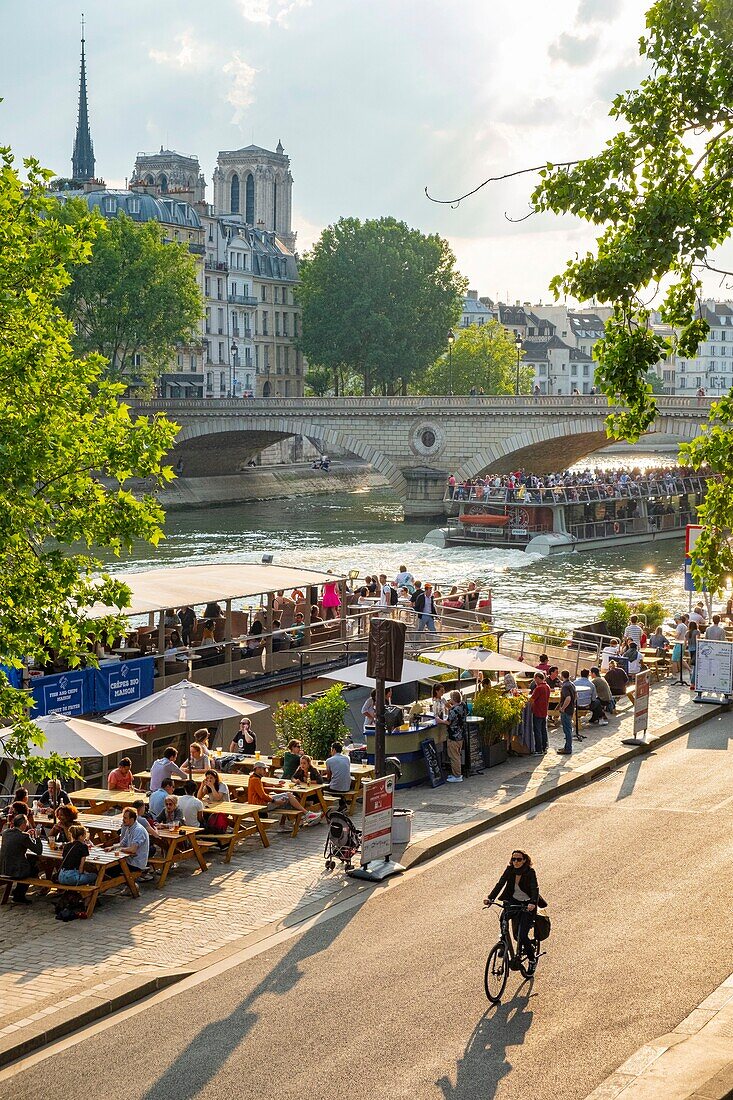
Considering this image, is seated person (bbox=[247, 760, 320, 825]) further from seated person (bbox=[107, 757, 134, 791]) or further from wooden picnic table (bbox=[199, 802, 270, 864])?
seated person (bbox=[107, 757, 134, 791])

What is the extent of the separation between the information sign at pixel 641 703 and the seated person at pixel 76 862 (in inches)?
366

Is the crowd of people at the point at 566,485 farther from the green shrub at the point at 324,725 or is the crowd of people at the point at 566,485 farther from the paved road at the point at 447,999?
the paved road at the point at 447,999

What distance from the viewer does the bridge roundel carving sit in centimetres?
7212

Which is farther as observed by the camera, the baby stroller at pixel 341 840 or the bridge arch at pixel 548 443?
the bridge arch at pixel 548 443

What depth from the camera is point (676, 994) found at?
11.5 m

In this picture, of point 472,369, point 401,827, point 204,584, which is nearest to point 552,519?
point 204,584

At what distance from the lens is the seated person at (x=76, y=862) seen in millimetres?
13940

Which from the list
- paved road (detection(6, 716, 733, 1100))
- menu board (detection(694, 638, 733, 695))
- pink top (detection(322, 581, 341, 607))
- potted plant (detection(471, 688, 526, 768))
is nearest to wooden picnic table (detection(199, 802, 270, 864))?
paved road (detection(6, 716, 733, 1100))

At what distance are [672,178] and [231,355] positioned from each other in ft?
324

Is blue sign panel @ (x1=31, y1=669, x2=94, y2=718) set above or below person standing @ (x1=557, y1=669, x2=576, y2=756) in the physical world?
above

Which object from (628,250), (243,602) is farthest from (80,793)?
(243,602)

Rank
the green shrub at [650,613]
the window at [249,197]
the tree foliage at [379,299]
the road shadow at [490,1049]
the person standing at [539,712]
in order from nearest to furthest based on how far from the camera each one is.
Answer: the road shadow at [490,1049], the person standing at [539,712], the green shrub at [650,613], the tree foliage at [379,299], the window at [249,197]

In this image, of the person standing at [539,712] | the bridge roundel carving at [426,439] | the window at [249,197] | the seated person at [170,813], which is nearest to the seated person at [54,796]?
the seated person at [170,813]

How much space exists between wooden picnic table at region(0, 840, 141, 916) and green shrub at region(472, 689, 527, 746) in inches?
266
